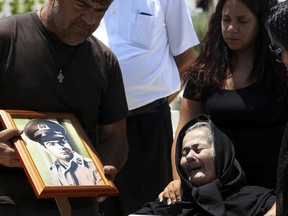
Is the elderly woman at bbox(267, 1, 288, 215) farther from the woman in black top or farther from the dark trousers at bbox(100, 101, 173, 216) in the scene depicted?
the dark trousers at bbox(100, 101, 173, 216)

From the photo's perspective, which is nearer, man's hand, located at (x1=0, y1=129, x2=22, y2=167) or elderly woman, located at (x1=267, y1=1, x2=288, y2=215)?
elderly woman, located at (x1=267, y1=1, x2=288, y2=215)

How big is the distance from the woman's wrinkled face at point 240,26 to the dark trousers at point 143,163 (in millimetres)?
1068

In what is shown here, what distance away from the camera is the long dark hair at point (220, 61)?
14.8 feet

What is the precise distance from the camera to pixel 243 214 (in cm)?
404

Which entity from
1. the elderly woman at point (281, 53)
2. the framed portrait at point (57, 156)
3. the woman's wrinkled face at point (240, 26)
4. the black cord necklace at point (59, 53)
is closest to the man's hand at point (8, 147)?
the framed portrait at point (57, 156)

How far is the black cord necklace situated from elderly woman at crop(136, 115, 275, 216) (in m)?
0.72

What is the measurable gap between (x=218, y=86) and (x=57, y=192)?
1.21m

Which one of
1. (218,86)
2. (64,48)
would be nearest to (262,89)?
(218,86)

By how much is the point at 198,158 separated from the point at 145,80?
1.23 metres

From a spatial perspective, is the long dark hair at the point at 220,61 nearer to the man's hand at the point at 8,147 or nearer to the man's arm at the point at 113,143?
the man's arm at the point at 113,143

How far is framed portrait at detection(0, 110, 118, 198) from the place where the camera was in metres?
3.67

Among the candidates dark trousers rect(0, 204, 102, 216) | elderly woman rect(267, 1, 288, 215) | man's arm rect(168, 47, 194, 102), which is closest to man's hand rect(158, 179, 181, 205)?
dark trousers rect(0, 204, 102, 216)

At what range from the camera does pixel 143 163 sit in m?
5.47

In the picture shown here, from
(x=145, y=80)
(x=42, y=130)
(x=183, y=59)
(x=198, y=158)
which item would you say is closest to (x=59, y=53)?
(x=42, y=130)
